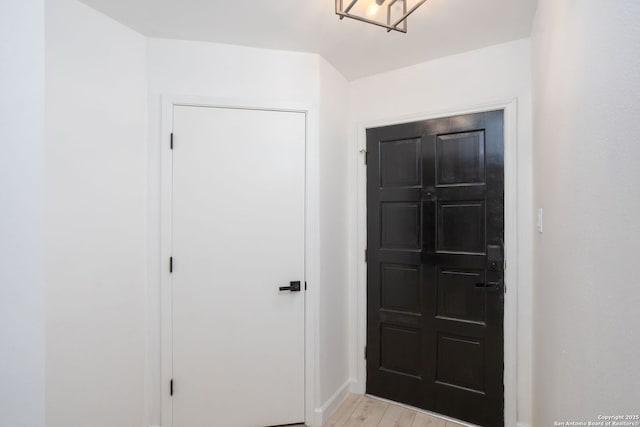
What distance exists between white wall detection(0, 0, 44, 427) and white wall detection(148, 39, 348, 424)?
1.21m

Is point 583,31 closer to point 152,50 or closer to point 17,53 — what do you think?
point 17,53

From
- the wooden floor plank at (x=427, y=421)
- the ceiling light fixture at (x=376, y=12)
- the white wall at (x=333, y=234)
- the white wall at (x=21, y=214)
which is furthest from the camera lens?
the white wall at (x=333, y=234)

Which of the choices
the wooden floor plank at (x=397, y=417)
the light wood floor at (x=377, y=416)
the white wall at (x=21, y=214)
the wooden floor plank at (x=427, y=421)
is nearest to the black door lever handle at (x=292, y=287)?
the light wood floor at (x=377, y=416)

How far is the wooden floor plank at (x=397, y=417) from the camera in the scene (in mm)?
1963

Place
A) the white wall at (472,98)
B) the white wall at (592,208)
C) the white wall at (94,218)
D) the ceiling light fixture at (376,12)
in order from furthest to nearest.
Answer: the white wall at (472,98) → the white wall at (94,218) → the ceiling light fixture at (376,12) → the white wall at (592,208)

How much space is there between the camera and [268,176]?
6.50ft

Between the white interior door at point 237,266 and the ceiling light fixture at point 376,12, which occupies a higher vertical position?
the ceiling light fixture at point 376,12

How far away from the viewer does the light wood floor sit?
1.96 meters

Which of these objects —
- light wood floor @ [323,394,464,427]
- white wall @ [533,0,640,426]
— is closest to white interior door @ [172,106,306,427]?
light wood floor @ [323,394,464,427]

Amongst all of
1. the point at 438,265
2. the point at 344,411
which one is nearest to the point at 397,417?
the point at 344,411

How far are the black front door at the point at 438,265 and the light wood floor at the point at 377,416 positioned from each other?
0.26ft

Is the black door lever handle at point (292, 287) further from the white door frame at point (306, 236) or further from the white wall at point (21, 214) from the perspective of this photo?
the white wall at point (21, 214)

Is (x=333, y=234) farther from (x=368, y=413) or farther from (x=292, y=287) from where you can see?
(x=368, y=413)

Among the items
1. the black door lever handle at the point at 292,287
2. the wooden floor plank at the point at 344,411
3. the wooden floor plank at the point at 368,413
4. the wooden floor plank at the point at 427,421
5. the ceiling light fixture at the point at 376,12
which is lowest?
the wooden floor plank at the point at 344,411
